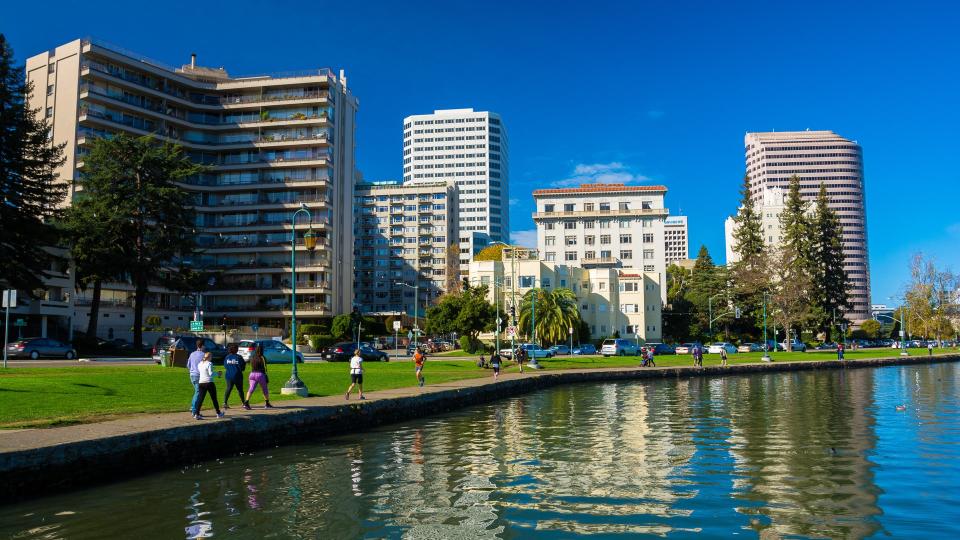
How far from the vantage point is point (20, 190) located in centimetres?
5303

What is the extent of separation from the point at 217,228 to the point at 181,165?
1109 inches

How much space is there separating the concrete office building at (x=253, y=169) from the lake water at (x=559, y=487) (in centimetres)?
6982

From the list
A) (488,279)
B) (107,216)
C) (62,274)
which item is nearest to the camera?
(107,216)

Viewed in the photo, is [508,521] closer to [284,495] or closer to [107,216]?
[284,495]

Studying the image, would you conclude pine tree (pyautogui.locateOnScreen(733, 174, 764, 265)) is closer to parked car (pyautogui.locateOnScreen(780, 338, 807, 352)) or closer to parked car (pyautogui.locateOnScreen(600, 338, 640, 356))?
parked car (pyautogui.locateOnScreen(780, 338, 807, 352))

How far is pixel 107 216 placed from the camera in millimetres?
57875

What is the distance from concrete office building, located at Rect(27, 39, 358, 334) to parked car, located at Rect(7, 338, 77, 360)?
36.7 metres

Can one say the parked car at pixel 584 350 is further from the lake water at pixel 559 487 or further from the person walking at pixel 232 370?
the person walking at pixel 232 370

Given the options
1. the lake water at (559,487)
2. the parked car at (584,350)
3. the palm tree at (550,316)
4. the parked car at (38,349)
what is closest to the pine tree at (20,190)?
the parked car at (38,349)

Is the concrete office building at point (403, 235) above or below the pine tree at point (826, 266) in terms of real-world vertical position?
above

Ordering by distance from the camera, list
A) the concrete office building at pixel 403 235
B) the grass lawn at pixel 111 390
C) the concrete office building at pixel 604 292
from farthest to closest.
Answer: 1. the concrete office building at pixel 403 235
2. the concrete office building at pixel 604 292
3. the grass lawn at pixel 111 390

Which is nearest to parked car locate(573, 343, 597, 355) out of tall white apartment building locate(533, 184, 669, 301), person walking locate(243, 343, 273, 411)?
tall white apartment building locate(533, 184, 669, 301)

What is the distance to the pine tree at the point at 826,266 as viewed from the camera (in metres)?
98.9

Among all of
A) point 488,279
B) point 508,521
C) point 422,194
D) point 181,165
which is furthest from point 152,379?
point 422,194
